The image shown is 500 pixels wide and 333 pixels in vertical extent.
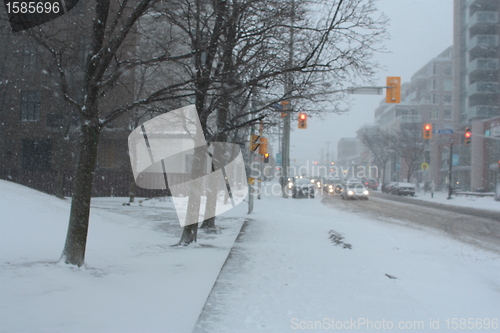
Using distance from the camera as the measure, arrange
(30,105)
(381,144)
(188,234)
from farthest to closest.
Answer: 1. (381,144)
2. (30,105)
3. (188,234)

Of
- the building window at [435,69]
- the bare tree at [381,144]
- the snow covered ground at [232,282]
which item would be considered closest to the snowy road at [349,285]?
the snow covered ground at [232,282]

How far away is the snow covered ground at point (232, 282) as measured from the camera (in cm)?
523

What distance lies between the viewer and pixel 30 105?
2917 centimetres

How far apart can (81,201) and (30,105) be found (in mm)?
25522

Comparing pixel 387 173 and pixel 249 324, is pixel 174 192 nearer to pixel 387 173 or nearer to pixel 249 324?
pixel 249 324

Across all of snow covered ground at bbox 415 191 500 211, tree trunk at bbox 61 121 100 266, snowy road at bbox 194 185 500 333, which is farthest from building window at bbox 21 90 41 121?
snow covered ground at bbox 415 191 500 211

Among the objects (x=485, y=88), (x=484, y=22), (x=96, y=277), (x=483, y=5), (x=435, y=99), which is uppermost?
(x=483, y=5)

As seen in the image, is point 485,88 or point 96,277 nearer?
point 96,277

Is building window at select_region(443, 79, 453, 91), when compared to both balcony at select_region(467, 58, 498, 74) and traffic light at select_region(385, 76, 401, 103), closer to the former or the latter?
balcony at select_region(467, 58, 498, 74)

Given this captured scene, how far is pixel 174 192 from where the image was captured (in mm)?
29438

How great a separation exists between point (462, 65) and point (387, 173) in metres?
45.5

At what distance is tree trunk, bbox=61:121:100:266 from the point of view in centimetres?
694

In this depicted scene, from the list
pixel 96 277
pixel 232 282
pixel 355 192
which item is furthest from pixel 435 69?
pixel 96 277

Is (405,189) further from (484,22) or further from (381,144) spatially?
(484,22)
